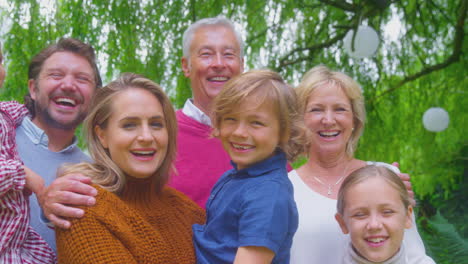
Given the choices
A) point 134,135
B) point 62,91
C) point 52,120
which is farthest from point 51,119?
point 134,135

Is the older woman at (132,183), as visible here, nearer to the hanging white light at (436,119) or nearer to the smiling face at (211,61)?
the smiling face at (211,61)

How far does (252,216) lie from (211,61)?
1223mm

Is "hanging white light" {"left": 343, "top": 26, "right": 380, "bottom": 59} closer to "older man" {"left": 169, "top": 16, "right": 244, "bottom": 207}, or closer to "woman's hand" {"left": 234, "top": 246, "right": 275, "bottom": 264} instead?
"older man" {"left": 169, "top": 16, "right": 244, "bottom": 207}

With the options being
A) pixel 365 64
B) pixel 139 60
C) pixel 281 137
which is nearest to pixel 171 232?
pixel 281 137

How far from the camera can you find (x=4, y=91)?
13.4ft

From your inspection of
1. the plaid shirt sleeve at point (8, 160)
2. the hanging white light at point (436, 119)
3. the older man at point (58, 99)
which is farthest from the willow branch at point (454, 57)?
the plaid shirt sleeve at point (8, 160)

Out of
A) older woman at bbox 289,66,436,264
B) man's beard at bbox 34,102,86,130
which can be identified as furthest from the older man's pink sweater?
man's beard at bbox 34,102,86,130

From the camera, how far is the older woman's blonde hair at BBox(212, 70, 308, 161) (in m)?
1.84

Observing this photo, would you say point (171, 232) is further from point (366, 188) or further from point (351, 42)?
point (351, 42)

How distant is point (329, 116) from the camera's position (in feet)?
7.63

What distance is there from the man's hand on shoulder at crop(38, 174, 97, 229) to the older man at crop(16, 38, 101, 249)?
614mm

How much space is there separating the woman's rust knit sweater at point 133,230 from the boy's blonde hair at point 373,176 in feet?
1.67

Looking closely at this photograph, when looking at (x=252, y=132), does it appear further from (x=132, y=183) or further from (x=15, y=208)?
(x=15, y=208)

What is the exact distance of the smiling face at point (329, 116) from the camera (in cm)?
234
